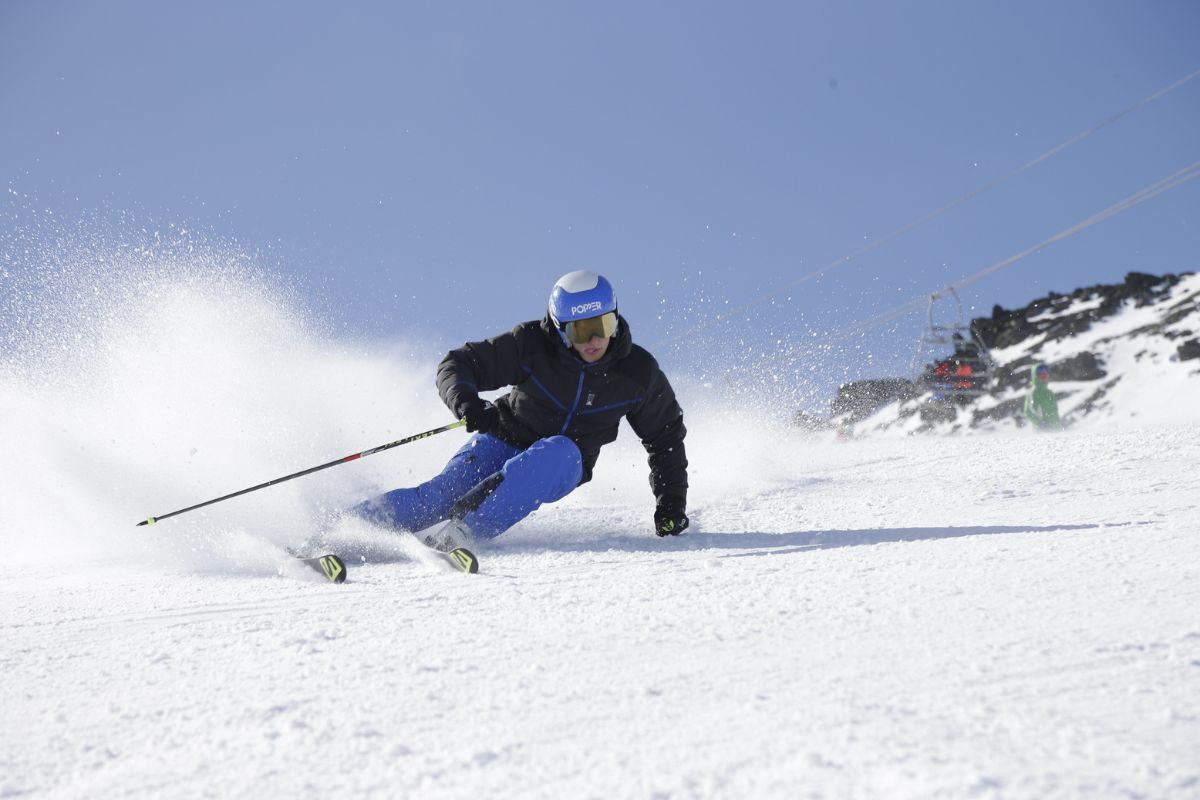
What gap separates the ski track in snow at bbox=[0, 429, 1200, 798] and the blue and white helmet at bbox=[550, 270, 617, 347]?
4.81 feet

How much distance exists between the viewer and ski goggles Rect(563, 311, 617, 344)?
4.17m

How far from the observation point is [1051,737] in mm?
1095

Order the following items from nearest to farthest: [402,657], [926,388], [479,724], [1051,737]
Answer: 1. [1051,737]
2. [479,724]
3. [402,657]
4. [926,388]

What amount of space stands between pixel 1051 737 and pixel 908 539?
2177mm

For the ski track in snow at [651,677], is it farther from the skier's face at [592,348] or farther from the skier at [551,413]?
the skier's face at [592,348]

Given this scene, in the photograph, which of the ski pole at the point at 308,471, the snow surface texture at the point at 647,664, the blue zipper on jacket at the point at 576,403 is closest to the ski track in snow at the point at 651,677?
the snow surface texture at the point at 647,664

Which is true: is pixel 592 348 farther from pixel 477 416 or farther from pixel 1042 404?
pixel 1042 404

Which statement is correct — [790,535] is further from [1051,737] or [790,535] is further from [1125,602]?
[1051,737]

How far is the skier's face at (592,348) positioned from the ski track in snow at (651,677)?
1.43 m

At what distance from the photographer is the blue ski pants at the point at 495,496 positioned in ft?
12.3

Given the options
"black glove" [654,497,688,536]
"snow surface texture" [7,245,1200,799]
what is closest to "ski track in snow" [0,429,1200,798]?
"snow surface texture" [7,245,1200,799]

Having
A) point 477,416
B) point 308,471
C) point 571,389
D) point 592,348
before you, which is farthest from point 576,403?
point 308,471

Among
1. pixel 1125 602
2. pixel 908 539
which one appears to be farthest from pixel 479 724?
pixel 908 539

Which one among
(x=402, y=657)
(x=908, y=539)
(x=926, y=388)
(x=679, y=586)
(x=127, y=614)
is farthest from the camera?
(x=926, y=388)
